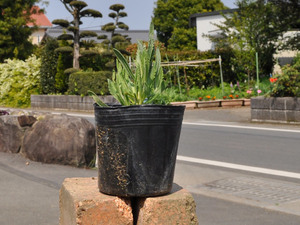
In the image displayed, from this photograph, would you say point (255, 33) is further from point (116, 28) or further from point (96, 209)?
point (96, 209)

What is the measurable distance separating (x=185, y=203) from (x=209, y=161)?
18.1ft

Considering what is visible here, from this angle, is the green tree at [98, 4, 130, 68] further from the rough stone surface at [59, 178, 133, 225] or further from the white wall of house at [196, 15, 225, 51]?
the rough stone surface at [59, 178, 133, 225]

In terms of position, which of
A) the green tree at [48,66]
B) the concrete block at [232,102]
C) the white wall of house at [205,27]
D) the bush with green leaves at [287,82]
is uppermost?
the white wall of house at [205,27]

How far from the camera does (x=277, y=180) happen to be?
736 cm

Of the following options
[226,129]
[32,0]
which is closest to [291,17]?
[226,129]

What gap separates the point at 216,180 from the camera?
7.43m

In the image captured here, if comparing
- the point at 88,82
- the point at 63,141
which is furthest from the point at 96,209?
the point at 88,82

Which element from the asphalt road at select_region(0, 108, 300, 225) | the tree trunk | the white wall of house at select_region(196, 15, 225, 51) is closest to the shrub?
the tree trunk

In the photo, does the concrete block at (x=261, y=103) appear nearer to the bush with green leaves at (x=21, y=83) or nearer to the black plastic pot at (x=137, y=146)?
the black plastic pot at (x=137, y=146)

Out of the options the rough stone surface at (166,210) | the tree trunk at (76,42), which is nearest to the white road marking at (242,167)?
the rough stone surface at (166,210)

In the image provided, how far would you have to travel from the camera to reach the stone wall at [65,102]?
2227cm

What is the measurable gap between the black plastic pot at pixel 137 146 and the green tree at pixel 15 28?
31223mm

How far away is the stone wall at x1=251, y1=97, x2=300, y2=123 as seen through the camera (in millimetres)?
14117

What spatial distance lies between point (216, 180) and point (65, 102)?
17.0 m
